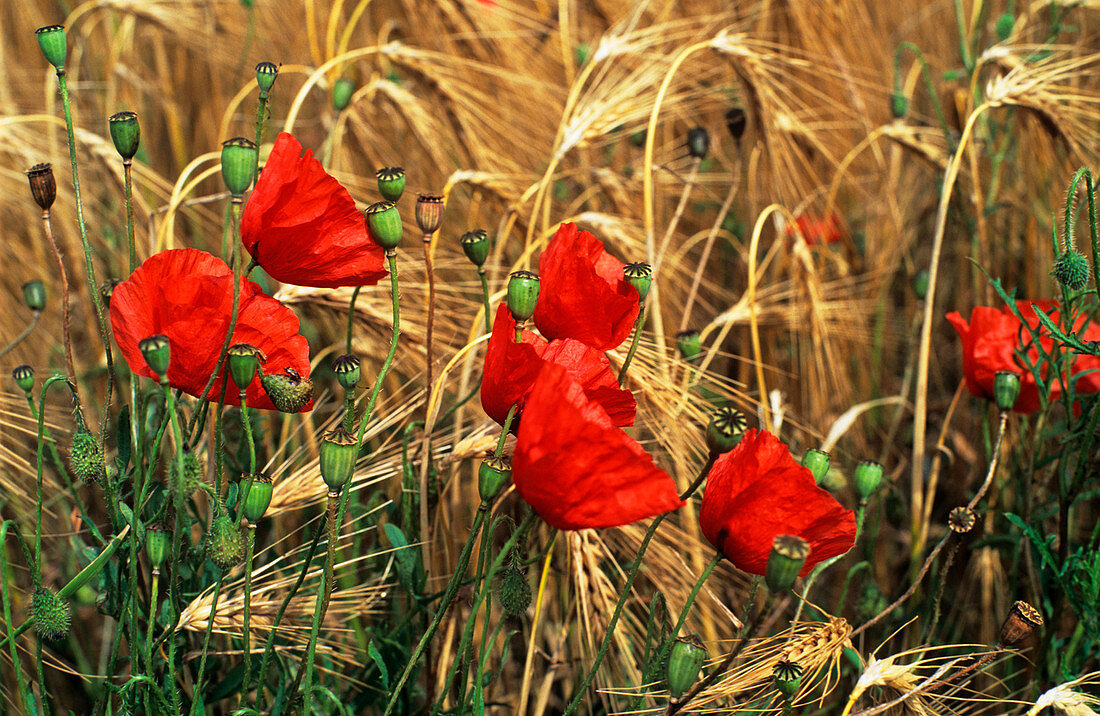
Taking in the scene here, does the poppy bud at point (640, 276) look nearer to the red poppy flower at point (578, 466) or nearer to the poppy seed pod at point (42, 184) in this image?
the red poppy flower at point (578, 466)

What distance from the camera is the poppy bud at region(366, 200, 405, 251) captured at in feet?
2.64

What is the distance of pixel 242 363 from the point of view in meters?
0.74

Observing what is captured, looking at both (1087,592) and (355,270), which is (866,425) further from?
(355,270)

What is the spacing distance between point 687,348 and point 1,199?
1.37m

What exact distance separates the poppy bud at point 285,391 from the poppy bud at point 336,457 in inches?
1.9

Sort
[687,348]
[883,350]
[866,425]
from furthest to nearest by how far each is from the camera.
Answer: [883,350], [866,425], [687,348]

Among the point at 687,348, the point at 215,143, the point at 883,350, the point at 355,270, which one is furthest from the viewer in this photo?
the point at 215,143

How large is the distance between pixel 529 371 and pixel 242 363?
0.24 m

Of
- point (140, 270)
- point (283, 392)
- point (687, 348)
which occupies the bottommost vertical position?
point (687, 348)

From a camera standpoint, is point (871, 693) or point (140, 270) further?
point (871, 693)

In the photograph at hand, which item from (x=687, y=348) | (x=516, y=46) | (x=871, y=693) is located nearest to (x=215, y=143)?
(x=516, y=46)

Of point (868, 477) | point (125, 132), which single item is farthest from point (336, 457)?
point (868, 477)

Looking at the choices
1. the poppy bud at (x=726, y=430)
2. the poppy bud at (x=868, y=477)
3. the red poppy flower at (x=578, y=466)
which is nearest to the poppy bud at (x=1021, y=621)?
the poppy bud at (x=868, y=477)

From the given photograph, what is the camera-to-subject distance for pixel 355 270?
86 centimetres
